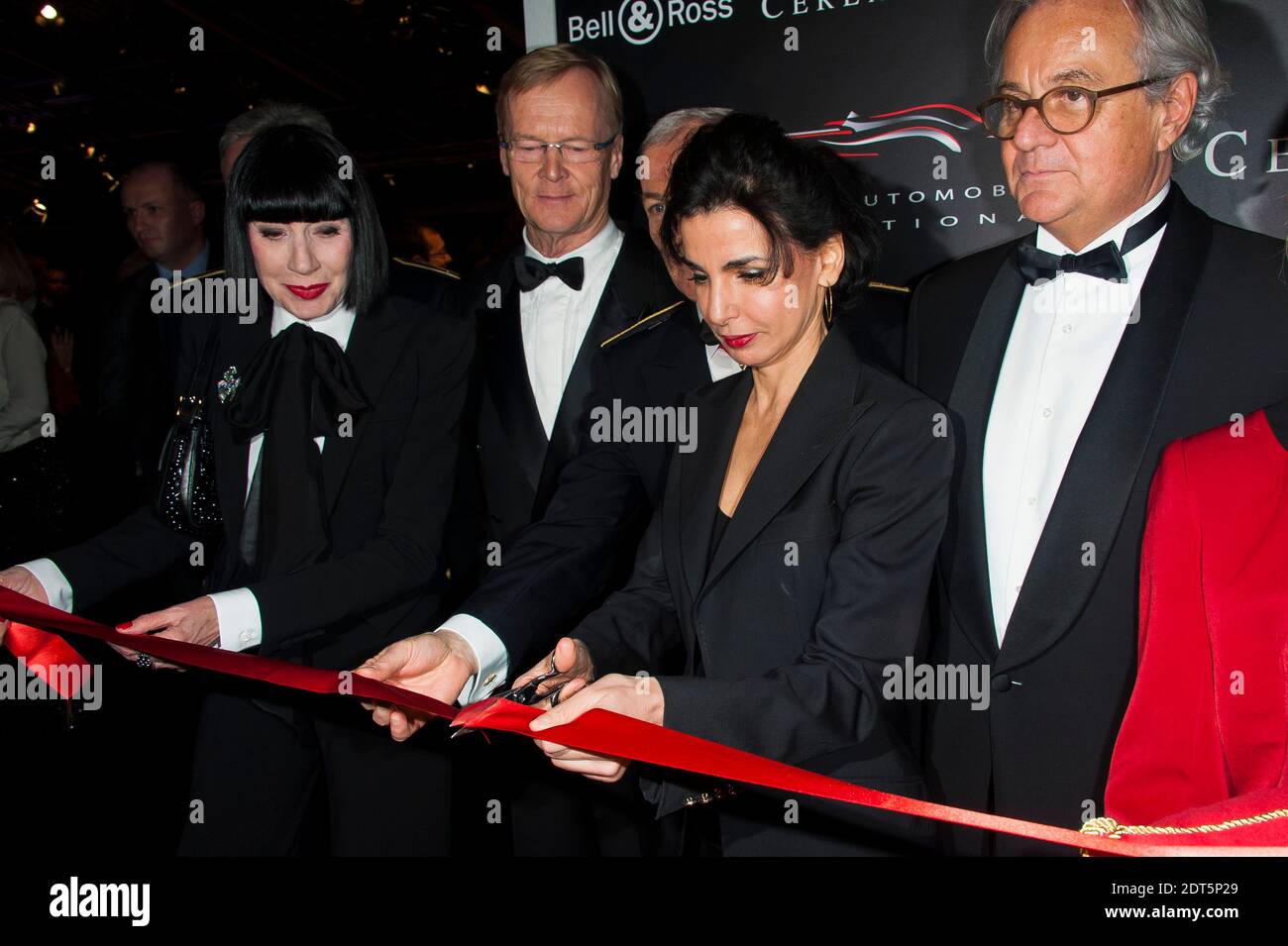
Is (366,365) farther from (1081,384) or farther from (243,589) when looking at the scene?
(1081,384)

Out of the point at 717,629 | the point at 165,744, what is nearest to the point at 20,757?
the point at 165,744

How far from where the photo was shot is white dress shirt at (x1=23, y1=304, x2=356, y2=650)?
234cm

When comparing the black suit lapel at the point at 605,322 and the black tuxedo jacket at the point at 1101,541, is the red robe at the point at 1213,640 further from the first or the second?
the black suit lapel at the point at 605,322

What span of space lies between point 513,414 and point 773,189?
120 cm

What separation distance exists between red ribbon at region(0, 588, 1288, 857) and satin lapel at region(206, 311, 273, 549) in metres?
0.54

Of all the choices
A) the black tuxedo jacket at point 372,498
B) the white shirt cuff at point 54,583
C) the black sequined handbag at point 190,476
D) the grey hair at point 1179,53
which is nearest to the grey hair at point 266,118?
the black tuxedo jacket at point 372,498

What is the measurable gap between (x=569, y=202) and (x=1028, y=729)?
5.86ft

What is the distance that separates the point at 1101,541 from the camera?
1976mm

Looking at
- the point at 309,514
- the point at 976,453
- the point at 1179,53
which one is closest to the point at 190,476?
the point at 309,514

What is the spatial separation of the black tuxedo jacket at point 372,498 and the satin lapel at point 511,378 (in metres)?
0.27

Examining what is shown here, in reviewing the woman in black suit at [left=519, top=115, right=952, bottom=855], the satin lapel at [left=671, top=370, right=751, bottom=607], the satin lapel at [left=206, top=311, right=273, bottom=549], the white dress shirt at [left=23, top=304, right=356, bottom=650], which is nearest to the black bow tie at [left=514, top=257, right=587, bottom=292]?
the white dress shirt at [left=23, top=304, right=356, bottom=650]

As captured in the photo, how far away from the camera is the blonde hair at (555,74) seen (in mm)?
3031

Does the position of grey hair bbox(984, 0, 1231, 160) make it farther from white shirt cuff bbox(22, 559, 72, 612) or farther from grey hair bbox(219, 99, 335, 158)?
white shirt cuff bbox(22, 559, 72, 612)
